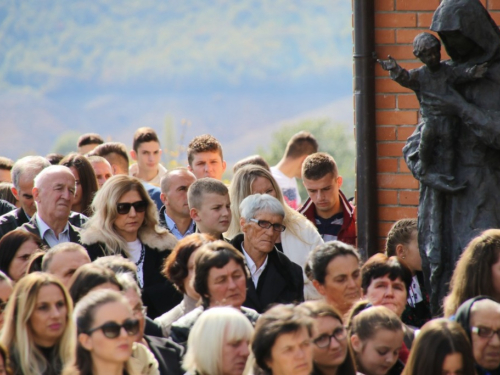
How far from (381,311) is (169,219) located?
10.3ft

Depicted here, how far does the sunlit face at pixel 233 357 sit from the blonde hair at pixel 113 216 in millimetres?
2269

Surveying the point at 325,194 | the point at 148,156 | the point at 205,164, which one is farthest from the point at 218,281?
the point at 148,156

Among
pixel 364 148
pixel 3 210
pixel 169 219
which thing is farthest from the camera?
pixel 3 210

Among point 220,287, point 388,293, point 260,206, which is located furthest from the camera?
point 260,206

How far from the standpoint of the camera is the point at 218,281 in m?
5.80

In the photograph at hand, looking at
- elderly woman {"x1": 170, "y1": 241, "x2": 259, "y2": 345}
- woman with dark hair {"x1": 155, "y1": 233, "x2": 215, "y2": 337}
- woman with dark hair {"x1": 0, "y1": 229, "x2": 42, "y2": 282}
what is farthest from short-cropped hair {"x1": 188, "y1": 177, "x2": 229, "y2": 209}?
elderly woman {"x1": 170, "y1": 241, "x2": 259, "y2": 345}

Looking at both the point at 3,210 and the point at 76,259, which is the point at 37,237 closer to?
the point at 76,259

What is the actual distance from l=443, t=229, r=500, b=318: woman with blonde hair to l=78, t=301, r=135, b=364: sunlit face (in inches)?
73.8

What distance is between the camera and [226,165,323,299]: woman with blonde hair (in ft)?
24.1

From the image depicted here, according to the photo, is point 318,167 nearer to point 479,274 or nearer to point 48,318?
point 479,274

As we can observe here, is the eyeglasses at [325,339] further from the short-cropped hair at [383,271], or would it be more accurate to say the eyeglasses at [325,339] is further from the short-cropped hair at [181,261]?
the short-cropped hair at [181,261]

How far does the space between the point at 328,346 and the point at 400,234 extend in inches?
80.8

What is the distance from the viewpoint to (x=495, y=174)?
6.12m

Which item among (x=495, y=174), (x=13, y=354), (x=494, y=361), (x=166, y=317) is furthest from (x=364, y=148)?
(x=13, y=354)
